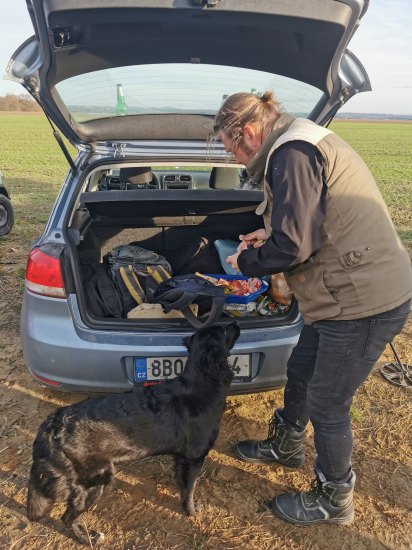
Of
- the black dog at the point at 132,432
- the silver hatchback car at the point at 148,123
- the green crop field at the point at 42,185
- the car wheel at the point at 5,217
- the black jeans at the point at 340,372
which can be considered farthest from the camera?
the green crop field at the point at 42,185

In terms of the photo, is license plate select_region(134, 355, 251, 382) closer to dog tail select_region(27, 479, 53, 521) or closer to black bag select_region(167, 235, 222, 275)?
dog tail select_region(27, 479, 53, 521)

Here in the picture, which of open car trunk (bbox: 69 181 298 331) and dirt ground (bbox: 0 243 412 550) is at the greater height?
open car trunk (bbox: 69 181 298 331)

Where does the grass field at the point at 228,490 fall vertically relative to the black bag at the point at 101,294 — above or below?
below

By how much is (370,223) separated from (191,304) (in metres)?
1.31

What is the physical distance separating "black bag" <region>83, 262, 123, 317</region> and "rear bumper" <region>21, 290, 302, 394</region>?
355mm

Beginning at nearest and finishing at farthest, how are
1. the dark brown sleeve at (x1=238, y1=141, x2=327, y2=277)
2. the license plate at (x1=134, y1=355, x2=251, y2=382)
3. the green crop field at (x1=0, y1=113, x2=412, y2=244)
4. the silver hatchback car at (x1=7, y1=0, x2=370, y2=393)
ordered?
the dark brown sleeve at (x1=238, y1=141, x2=327, y2=277) → the silver hatchback car at (x1=7, y1=0, x2=370, y2=393) → the license plate at (x1=134, y1=355, x2=251, y2=382) → the green crop field at (x1=0, y1=113, x2=412, y2=244)

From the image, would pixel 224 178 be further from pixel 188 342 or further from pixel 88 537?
pixel 88 537

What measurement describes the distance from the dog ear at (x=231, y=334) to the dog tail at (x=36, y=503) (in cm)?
115

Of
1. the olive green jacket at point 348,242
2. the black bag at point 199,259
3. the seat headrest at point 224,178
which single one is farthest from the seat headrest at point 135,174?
the olive green jacket at point 348,242

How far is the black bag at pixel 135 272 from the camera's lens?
306 cm

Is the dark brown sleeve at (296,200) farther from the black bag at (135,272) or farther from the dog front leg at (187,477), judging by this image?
the black bag at (135,272)

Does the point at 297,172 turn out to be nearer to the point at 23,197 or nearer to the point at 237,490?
the point at 237,490

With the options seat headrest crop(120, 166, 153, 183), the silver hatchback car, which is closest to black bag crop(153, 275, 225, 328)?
the silver hatchback car

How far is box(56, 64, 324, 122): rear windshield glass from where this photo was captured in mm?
3227
